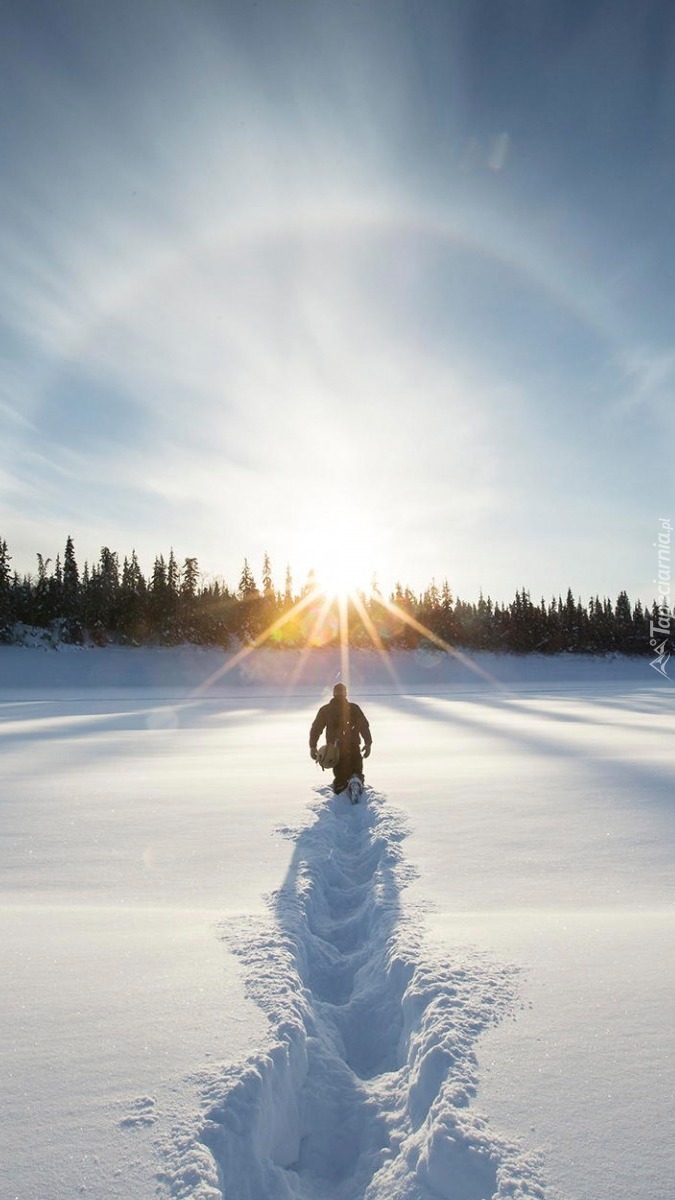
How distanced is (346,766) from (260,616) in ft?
220

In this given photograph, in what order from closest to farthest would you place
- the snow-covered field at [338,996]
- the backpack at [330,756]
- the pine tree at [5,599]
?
the snow-covered field at [338,996], the backpack at [330,756], the pine tree at [5,599]

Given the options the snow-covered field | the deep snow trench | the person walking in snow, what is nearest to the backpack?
the person walking in snow

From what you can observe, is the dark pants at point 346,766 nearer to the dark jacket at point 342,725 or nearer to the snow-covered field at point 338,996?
the dark jacket at point 342,725

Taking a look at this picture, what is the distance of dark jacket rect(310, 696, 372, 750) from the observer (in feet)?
32.5

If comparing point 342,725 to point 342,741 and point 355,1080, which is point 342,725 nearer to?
point 342,741

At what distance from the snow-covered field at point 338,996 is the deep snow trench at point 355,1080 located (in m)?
0.01

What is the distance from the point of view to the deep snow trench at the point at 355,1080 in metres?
2.52

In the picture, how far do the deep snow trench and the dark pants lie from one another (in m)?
4.44

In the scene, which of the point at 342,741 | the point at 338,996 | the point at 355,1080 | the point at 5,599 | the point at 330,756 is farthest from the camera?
the point at 5,599

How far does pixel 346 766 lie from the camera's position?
391 inches

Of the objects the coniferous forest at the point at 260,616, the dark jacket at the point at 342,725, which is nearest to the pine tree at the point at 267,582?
the coniferous forest at the point at 260,616

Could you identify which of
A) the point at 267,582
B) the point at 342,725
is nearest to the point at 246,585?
the point at 267,582

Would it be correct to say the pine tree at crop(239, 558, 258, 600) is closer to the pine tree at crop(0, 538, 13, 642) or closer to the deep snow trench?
the pine tree at crop(0, 538, 13, 642)

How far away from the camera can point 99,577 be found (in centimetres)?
7812
